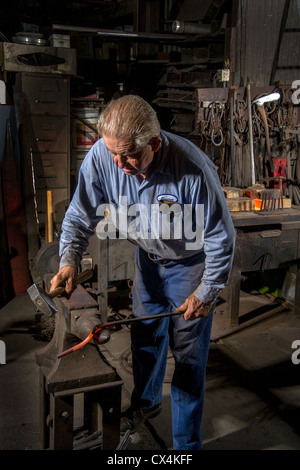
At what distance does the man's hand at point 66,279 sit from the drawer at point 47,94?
10.4 feet

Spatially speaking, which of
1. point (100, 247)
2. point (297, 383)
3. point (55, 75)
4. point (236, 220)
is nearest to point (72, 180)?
point (55, 75)

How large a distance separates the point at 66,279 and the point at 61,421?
1.81ft

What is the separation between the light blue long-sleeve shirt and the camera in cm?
189

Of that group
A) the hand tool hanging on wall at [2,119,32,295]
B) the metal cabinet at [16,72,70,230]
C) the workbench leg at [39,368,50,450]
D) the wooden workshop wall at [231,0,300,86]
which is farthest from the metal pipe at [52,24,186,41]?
the workbench leg at [39,368,50,450]

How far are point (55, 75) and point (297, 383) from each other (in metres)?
3.68

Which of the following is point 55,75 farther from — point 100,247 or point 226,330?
point 226,330

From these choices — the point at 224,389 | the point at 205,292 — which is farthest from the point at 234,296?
the point at 205,292

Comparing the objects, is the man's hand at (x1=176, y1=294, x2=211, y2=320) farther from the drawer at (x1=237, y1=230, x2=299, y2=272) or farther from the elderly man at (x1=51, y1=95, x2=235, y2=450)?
the drawer at (x1=237, y1=230, x2=299, y2=272)

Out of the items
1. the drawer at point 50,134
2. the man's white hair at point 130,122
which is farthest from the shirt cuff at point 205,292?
the drawer at point 50,134

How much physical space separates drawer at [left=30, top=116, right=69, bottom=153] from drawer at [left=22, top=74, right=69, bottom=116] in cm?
7

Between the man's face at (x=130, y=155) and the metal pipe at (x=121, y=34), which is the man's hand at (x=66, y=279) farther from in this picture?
the metal pipe at (x=121, y=34)

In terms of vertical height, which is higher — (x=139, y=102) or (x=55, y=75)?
(x=55, y=75)
